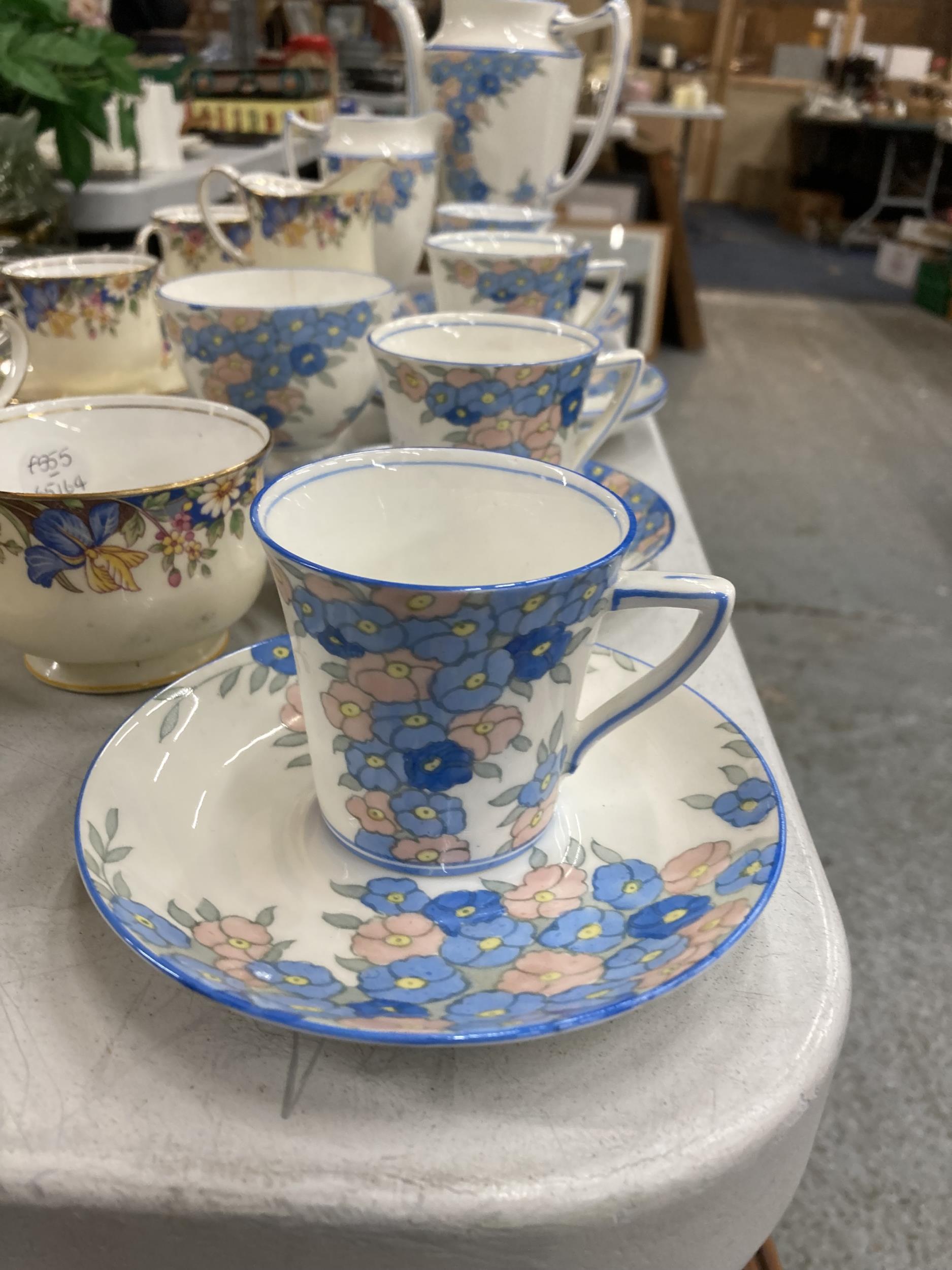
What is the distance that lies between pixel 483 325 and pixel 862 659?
49.5 inches

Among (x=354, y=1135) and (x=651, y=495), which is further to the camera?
(x=651, y=495)

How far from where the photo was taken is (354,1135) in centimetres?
27

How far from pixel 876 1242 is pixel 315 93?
1.91 meters

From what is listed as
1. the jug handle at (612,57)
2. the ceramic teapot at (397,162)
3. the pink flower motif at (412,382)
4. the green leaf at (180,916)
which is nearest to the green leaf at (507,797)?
the green leaf at (180,916)

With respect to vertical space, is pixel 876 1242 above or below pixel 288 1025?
below

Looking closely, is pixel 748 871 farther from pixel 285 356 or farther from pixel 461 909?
pixel 285 356

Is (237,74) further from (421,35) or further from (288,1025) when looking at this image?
(288,1025)

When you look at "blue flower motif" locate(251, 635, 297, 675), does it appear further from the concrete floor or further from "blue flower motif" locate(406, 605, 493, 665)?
the concrete floor

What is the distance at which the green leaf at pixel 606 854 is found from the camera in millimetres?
337

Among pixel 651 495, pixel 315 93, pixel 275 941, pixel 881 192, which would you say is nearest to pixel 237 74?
pixel 315 93

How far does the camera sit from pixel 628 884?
324 mm

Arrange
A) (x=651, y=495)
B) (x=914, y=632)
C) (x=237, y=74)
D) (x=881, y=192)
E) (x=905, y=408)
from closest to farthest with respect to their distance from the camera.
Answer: (x=651, y=495), (x=914, y=632), (x=237, y=74), (x=905, y=408), (x=881, y=192)

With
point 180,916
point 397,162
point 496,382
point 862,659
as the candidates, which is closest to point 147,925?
point 180,916

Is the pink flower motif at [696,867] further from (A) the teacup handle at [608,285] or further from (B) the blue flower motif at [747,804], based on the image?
(A) the teacup handle at [608,285]
